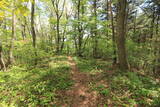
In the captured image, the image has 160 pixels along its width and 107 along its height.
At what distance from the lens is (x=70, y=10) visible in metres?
17.4

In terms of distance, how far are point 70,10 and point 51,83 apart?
15268mm

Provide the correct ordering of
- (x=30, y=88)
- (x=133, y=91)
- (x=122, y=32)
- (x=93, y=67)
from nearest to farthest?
(x=30, y=88), (x=133, y=91), (x=122, y=32), (x=93, y=67)

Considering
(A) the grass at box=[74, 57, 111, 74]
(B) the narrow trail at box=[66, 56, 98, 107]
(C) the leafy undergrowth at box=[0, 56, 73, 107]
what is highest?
(A) the grass at box=[74, 57, 111, 74]

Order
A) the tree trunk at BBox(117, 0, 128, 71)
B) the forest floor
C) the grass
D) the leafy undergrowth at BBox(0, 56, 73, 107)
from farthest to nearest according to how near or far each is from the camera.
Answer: the grass → the tree trunk at BBox(117, 0, 128, 71) → the forest floor → the leafy undergrowth at BBox(0, 56, 73, 107)

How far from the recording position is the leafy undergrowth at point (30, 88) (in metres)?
4.05

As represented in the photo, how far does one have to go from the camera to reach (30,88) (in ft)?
15.7

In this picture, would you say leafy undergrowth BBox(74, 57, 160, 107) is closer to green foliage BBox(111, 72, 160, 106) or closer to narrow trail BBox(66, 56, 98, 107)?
green foliage BBox(111, 72, 160, 106)

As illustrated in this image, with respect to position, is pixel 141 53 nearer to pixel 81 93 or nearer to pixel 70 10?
pixel 81 93

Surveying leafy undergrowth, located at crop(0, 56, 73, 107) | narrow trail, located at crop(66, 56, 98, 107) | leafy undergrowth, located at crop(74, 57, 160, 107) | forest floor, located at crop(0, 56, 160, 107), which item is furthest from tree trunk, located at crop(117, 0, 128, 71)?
leafy undergrowth, located at crop(0, 56, 73, 107)

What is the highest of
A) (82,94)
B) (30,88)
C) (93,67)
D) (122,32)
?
(122,32)

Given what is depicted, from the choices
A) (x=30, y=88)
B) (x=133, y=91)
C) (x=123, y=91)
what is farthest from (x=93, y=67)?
(x=30, y=88)

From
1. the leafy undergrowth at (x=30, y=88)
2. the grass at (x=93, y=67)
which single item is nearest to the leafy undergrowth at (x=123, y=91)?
the grass at (x=93, y=67)

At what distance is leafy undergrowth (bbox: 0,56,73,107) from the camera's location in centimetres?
405

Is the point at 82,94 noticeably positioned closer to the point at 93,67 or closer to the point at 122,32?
the point at 93,67
